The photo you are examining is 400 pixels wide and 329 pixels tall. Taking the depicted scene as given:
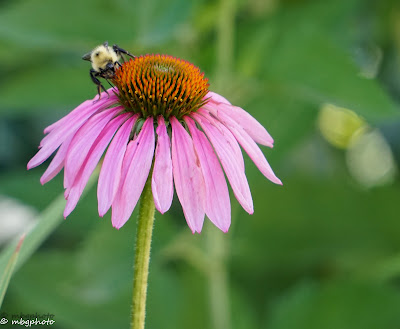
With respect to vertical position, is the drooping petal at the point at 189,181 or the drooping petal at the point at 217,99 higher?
the drooping petal at the point at 217,99

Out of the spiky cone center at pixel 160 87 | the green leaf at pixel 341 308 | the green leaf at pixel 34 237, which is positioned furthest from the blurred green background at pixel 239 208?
the green leaf at pixel 34 237

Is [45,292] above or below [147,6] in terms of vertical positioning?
below

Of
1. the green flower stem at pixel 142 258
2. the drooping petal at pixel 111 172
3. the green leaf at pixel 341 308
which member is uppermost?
the green leaf at pixel 341 308

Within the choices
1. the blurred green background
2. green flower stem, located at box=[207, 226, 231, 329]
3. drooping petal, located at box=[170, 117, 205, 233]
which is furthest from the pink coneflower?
green flower stem, located at box=[207, 226, 231, 329]

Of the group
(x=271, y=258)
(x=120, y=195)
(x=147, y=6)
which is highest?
(x=147, y=6)

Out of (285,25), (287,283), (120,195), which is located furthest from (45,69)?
(120,195)

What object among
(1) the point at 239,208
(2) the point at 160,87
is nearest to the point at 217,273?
(1) the point at 239,208

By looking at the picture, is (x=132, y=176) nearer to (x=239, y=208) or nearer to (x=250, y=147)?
(x=250, y=147)

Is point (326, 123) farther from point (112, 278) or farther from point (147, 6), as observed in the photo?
point (112, 278)

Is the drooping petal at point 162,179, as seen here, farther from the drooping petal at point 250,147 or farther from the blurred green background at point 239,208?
the blurred green background at point 239,208
